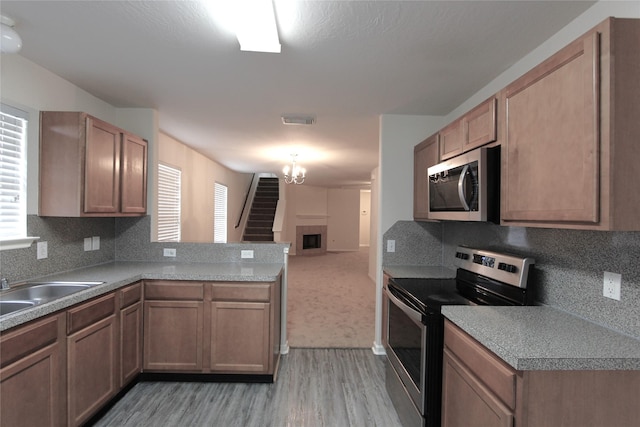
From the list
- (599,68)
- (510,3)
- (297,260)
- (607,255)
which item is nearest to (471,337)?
(607,255)

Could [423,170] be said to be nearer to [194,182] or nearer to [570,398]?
[570,398]

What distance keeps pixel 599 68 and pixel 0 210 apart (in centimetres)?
325

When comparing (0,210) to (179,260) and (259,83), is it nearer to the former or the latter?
(179,260)

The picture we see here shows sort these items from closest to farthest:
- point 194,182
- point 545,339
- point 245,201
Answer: point 545,339 → point 194,182 → point 245,201

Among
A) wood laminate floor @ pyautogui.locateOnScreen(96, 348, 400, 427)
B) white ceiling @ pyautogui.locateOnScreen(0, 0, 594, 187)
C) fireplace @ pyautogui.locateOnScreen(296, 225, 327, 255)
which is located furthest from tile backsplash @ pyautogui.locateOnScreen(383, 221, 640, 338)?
fireplace @ pyautogui.locateOnScreen(296, 225, 327, 255)

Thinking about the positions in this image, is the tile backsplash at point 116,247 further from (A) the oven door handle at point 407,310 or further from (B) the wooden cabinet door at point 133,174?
(A) the oven door handle at point 407,310

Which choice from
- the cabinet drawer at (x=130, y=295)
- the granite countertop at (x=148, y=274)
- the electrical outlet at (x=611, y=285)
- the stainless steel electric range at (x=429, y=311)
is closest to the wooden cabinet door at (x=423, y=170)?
the stainless steel electric range at (x=429, y=311)

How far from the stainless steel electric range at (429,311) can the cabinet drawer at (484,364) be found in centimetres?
15

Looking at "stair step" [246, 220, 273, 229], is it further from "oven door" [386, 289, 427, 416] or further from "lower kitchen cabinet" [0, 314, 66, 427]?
"lower kitchen cabinet" [0, 314, 66, 427]

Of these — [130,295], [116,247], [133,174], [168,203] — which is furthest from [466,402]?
[168,203]

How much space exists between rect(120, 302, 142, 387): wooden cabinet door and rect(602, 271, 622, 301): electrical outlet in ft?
9.62

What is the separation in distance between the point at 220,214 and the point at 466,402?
19.5ft

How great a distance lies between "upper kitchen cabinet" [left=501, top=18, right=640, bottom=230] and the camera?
3.50 feet

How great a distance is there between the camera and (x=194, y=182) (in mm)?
4938
